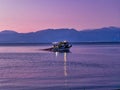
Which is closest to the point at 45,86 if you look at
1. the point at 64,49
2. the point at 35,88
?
the point at 35,88

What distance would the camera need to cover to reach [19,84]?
31.1 m

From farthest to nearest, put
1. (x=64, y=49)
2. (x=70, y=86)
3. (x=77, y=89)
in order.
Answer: (x=64, y=49) < (x=70, y=86) < (x=77, y=89)

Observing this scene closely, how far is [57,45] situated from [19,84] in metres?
101

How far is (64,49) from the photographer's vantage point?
417 ft

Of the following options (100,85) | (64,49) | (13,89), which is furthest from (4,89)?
(64,49)

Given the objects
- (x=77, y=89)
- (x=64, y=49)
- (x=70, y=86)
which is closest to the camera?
(x=77, y=89)

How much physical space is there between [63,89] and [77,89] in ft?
4.08

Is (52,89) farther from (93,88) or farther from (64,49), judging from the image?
(64,49)

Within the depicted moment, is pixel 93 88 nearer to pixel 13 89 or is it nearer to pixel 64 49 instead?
pixel 13 89

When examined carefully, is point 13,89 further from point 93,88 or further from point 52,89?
point 93,88

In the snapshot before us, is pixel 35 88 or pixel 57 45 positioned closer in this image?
pixel 35 88

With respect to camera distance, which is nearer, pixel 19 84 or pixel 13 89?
pixel 13 89

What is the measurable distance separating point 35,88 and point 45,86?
1.39m

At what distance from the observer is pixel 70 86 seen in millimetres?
29484
